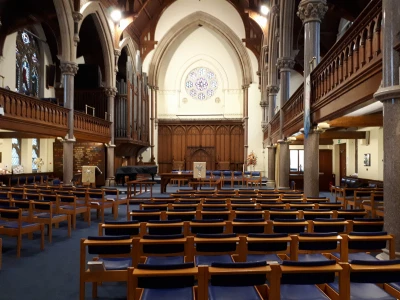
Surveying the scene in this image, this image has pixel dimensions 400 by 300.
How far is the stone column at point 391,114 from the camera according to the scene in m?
4.30

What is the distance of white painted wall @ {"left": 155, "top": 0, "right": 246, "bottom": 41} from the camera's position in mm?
24344

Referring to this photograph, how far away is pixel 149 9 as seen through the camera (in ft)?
76.3

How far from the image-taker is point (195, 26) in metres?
25.3

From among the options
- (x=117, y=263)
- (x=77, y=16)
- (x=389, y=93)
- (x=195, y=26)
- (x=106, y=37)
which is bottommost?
(x=117, y=263)

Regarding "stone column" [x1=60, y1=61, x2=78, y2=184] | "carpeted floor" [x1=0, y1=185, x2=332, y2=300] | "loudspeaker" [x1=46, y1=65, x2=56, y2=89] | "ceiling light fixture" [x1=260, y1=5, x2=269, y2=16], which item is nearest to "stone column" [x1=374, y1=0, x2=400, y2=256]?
"carpeted floor" [x1=0, y1=185, x2=332, y2=300]

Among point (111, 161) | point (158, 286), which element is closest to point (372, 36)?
point (158, 286)

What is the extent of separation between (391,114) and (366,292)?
246 cm

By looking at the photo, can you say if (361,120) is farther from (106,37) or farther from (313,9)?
(106,37)

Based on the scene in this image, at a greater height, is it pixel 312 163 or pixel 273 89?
pixel 273 89

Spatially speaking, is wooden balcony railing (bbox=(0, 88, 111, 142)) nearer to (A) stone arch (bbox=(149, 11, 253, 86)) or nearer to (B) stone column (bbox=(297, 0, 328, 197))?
(B) stone column (bbox=(297, 0, 328, 197))

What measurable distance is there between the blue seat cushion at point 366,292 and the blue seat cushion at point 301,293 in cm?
15

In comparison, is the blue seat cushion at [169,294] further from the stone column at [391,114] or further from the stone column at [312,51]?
the stone column at [312,51]

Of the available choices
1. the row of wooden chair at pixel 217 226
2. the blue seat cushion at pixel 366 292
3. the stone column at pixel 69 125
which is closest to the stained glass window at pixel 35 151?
the stone column at pixel 69 125

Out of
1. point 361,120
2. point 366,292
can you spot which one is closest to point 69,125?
point 361,120
